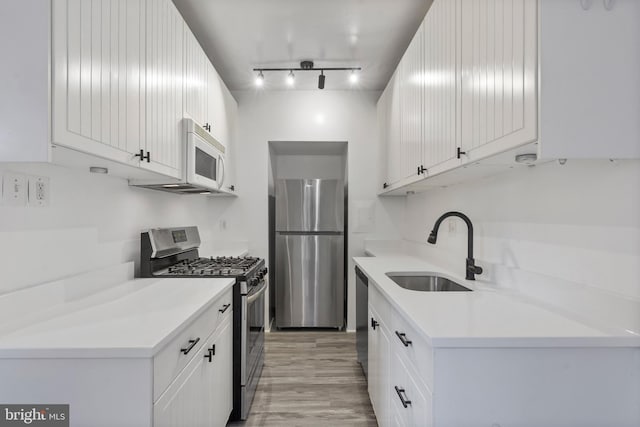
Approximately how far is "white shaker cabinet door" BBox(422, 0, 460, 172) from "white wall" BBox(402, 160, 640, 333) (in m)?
0.35

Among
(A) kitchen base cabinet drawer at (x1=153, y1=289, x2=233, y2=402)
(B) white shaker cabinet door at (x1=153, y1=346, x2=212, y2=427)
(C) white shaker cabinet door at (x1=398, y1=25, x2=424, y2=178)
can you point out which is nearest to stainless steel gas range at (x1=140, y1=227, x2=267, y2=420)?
(A) kitchen base cabinet drawer at (x1=153, y1=289, x2=233, y2=402)

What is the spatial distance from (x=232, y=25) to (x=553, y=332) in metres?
2.60

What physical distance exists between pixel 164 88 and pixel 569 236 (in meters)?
1.99

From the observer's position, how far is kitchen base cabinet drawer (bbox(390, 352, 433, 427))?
103 cm

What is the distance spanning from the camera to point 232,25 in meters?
2.37

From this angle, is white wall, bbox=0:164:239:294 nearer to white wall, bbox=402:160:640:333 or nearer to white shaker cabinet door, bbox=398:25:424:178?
white shaker cabinet door, bbox=398:25:424:178

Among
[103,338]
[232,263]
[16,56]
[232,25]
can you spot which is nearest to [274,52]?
[232,25]

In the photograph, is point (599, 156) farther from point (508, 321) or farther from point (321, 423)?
point (321, 423)

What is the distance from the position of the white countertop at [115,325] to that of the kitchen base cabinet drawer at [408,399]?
84 cm

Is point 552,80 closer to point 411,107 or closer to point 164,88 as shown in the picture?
point 411,107

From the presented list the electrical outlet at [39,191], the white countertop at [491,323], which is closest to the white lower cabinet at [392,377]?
the white countertop at [491,323]

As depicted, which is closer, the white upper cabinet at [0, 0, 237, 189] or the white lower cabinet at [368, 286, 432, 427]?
the white upper cabinet at [0, 0, 237, 189]

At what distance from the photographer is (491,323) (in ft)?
3.56

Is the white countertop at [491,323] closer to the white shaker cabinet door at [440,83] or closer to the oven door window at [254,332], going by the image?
the white shaker cabinet door at [440,83]
